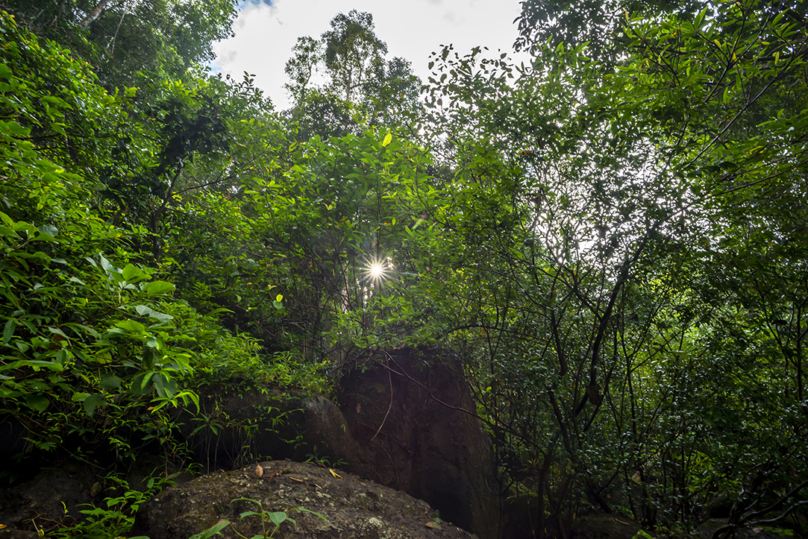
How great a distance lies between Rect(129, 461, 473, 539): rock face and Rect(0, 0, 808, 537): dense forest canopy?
38 cm

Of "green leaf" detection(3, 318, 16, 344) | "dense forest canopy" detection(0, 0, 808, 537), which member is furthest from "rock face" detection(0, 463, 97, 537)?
"green leaf" detection(3, 318, 16, 344)

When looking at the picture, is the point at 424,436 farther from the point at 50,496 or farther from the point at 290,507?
the point at 50,496

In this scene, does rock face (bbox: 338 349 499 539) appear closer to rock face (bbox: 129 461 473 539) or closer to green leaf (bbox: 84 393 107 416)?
rock face (bbox: 129 461 473 539)

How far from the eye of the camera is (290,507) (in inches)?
107

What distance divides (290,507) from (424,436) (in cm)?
232

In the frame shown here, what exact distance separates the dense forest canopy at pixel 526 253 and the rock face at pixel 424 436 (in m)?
0.38

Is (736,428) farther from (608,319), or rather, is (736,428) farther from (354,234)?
(354,234)

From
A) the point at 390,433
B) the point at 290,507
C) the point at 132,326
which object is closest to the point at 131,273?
the point at 132,326

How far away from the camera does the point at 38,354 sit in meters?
1.18

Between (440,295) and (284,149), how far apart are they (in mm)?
6154

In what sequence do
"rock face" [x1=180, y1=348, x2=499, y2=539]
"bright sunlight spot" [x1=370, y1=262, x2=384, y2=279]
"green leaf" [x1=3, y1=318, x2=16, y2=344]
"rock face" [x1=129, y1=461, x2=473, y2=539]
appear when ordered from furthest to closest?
"bright sunlight spot" [x1=370, y1=262, x2=384, y2=279]
"rock face" [x1=180, y1=348, x2=499, y2=539]
"rock face" [x1=129, y1=461, x2=473, y2=539]
"green leaf" [x1=3, y1=318, x2=16, y2=344]

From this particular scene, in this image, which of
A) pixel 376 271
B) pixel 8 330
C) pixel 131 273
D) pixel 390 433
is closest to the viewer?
pixel 8 330

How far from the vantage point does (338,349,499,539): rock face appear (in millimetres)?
4219

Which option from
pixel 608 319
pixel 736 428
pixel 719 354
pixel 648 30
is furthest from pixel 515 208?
pixel 736 428
